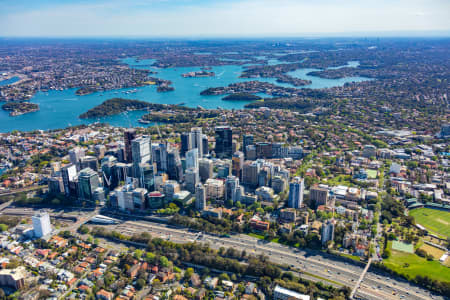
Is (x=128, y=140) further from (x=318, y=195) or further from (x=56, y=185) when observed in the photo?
(x=318, y=195)

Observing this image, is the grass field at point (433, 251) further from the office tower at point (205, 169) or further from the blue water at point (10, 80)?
the blue water at point (10, 80)

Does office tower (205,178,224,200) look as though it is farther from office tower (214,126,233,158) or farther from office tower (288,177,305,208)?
office tower (214,126,233,158)

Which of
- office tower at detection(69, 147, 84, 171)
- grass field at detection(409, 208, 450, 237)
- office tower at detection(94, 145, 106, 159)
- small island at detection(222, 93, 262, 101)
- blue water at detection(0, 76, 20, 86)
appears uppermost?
blue water at detection(0, 76, 20, 86)

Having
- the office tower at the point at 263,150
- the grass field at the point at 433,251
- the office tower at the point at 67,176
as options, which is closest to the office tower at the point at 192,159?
the office tower at the point at 263,150

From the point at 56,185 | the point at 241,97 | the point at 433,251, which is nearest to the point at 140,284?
the point at 56,185

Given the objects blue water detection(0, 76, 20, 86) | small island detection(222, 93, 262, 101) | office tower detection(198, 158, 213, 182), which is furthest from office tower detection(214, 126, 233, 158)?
blue water detection(0, 76, 20, 86)

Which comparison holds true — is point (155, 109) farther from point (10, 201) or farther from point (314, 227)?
point (314, 227)
